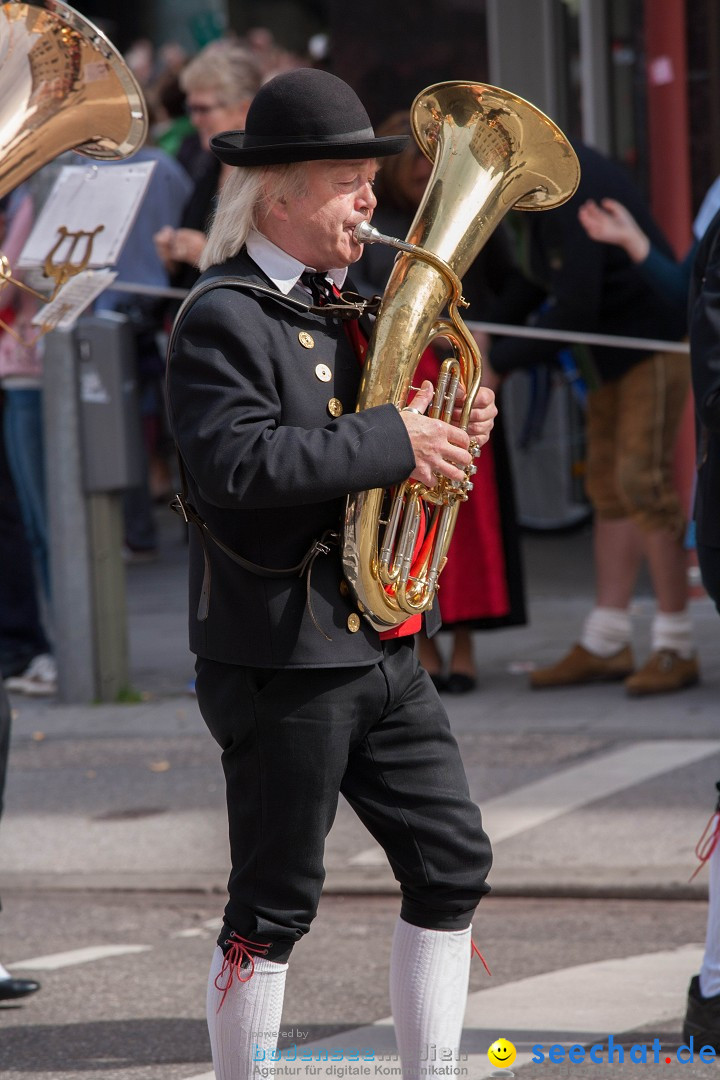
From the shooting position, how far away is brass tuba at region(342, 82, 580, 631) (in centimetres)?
313

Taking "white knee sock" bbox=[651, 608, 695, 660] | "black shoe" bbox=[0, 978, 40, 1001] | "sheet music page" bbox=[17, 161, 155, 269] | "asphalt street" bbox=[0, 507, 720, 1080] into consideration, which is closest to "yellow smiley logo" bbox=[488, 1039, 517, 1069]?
"asphalt street" bbox=[0, 507, 720, 1080]

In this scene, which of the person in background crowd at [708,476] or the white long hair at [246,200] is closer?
the white long hair at [246,200]

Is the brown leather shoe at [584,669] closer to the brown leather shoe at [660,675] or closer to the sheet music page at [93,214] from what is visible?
the brown leather shoe at [660,675]

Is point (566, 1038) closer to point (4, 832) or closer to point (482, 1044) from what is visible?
point (482, 1044)

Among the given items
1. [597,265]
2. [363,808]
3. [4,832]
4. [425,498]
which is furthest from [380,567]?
[597,265]

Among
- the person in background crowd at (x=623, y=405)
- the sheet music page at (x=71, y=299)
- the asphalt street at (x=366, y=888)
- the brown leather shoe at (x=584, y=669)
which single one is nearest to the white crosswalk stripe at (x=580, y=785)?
the asphalt street at (x=366, y=888)

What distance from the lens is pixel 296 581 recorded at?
312cm

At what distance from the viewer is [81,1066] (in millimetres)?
3922

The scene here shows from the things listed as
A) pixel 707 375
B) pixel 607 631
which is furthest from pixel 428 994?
pixel 607 631

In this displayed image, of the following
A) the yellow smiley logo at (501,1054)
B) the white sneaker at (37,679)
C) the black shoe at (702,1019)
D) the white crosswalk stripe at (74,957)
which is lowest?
the white sneaker at (37,679)

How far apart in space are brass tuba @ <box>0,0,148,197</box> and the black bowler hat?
2.84ft

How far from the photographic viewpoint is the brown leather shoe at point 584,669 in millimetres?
7285

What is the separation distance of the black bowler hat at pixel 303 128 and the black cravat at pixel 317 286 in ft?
0.72

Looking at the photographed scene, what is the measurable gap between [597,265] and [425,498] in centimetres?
368
